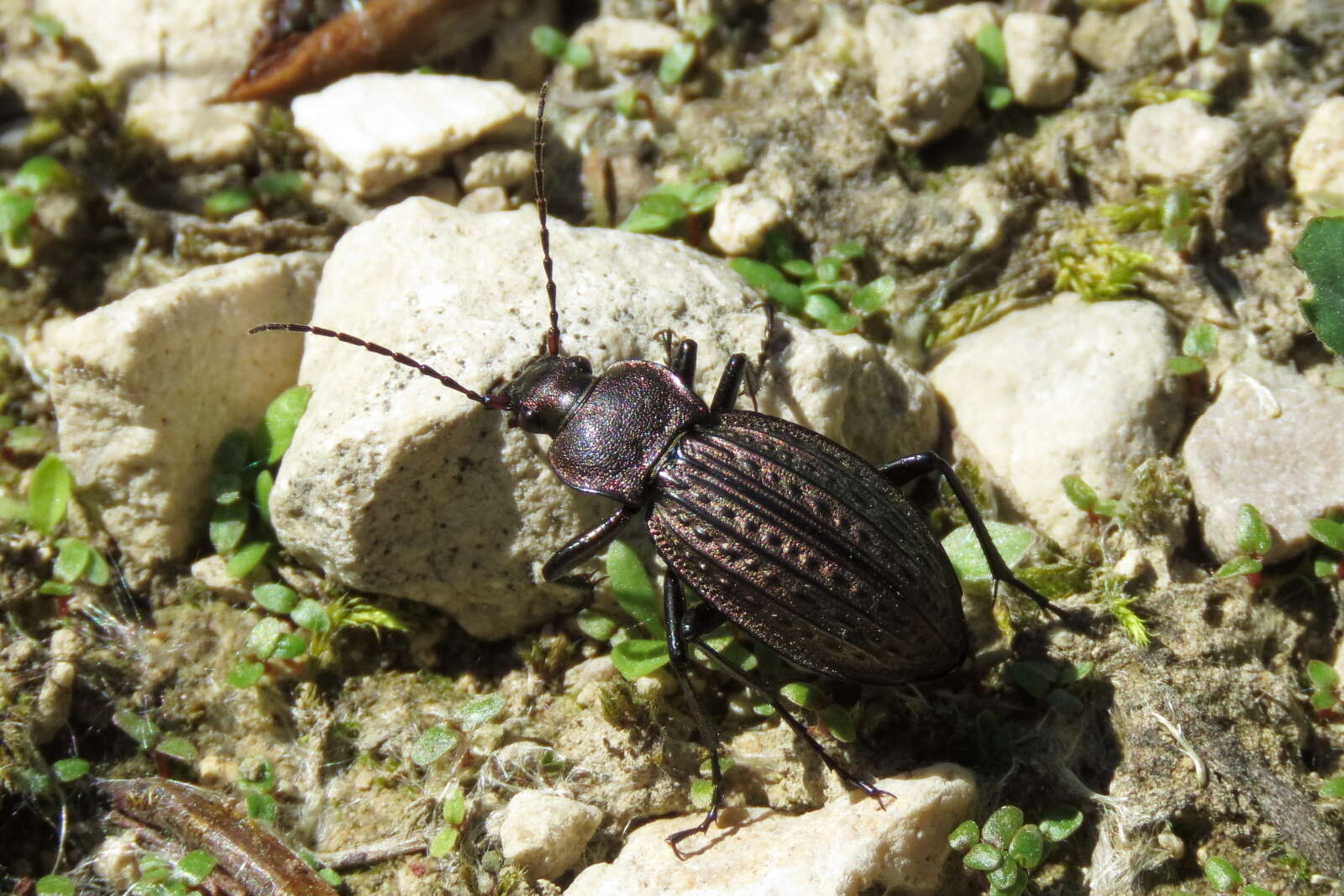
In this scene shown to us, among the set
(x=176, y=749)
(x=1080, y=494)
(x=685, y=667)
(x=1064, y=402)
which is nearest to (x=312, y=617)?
(x=176, y=749)

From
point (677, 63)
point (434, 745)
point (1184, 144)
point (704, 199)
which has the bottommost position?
point (434, 745)

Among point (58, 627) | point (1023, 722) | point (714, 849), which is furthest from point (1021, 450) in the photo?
point (58, 627)

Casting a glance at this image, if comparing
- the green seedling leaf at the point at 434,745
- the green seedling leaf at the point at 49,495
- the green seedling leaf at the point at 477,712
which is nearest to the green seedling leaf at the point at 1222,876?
the green seedling leaf at the point at 477,712

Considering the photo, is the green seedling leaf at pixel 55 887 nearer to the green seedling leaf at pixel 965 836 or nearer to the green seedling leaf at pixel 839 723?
the green seedling leaf at pixel 839 723

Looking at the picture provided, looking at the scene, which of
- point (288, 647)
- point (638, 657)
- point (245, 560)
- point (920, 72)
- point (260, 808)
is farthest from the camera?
point (920, 72)

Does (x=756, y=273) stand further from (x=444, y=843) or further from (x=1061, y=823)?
(x=444, y=843)

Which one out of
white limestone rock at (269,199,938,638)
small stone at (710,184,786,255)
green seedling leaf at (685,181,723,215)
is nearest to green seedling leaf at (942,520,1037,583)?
white limestone rock at (269,199,938,638)
